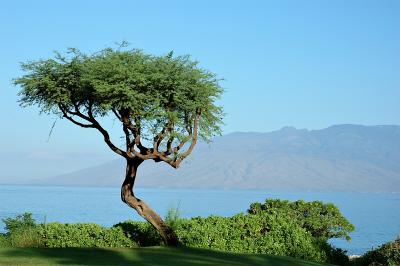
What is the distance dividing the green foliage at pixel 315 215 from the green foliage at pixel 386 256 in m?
9.18

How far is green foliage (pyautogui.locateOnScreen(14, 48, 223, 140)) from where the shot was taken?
22672 millimetres

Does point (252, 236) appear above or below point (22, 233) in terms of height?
above

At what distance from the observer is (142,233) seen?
1007 inches

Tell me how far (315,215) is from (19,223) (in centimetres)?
1528

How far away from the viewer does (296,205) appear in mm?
34469

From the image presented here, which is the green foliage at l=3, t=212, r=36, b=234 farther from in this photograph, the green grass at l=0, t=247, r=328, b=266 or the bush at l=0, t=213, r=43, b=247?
the green grass at l=0, t=247, r=328, b=266

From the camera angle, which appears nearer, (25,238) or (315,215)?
(25,238)

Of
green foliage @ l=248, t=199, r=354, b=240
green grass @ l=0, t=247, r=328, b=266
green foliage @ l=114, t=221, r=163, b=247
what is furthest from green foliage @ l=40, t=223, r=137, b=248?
green foliage @ l=248, t=199, r=354, b=240

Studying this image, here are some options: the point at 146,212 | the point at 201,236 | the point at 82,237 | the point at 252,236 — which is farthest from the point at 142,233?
the point at 252,236

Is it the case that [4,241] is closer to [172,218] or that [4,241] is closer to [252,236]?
[172,218]

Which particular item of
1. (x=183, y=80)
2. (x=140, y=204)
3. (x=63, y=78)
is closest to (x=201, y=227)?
(x=140, y=204)

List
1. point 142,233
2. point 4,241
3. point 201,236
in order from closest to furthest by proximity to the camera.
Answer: point 4,241
point 201,236
point 142,233

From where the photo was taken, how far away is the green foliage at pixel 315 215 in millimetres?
33875

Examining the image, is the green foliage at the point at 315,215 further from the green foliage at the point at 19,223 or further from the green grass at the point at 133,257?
the green grass at the point at 133,257
